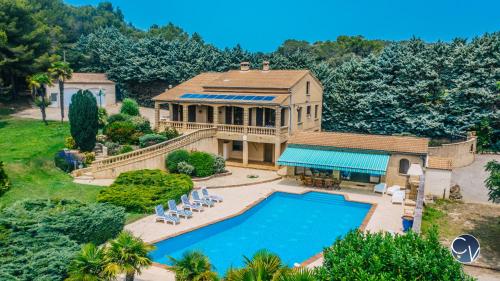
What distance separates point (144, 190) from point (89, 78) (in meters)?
46.5

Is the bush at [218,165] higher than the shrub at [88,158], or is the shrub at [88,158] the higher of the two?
the shrub at [88,158]

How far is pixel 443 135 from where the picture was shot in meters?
51.7

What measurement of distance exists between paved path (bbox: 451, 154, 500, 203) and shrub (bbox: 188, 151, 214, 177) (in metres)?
22.7

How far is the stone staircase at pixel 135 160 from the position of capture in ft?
110

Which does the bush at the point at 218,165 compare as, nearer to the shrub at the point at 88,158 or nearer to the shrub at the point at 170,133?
the shrub at the point at 170,133

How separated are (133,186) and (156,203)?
3364mm

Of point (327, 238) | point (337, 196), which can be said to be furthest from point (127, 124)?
point (327, 238)

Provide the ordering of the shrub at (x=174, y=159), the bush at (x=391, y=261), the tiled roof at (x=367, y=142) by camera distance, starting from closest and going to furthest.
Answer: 1. the bush at (x=391, y=261)
2. the tiled roof at (x=367, y=142)
3. the shrub at (x=174, y=159)

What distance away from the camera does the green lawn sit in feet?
90.0

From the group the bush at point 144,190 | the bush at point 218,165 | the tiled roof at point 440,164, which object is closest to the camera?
the bush at point 144,190

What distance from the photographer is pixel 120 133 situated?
1676 inches

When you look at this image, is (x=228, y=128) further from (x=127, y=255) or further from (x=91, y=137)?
(x=127, y=255)

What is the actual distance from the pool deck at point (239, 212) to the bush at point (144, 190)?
162cm

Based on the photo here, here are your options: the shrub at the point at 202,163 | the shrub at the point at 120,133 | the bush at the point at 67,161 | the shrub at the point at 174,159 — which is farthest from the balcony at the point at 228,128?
the bush at the point at 67,161
